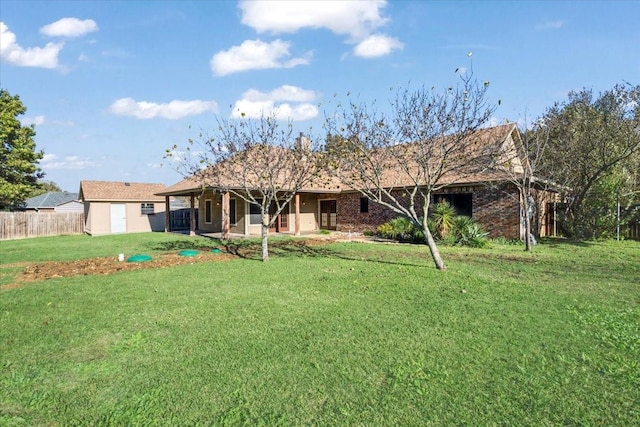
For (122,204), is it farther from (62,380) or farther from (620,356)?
(620,356)

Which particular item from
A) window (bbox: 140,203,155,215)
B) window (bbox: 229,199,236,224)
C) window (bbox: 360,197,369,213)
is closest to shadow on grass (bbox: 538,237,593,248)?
window (bbox: 360,197,369,213)

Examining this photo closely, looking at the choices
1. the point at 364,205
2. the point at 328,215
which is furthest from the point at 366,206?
the point at 328,215

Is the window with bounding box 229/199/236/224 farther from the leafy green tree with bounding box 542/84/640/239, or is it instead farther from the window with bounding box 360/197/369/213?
the leafy green tree with bounding box 542/84/640/239

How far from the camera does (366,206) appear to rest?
2073cm

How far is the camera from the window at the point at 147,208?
26.9 metres

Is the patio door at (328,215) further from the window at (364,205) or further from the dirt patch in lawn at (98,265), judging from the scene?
the dirt patch in lawn at (98,265)

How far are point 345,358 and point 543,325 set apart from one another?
2837mm

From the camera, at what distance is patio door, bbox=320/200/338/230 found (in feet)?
73.8

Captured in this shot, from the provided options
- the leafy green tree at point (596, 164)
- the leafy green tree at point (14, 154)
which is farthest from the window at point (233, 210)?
the leafy green tree at point (14, 154)

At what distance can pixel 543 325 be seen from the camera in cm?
505

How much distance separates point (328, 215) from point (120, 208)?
14207 mm

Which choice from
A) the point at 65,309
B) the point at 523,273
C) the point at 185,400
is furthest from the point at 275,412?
the point at 523,273

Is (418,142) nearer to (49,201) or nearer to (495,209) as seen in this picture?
(495,209)

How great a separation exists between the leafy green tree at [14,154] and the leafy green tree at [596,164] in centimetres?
3238
